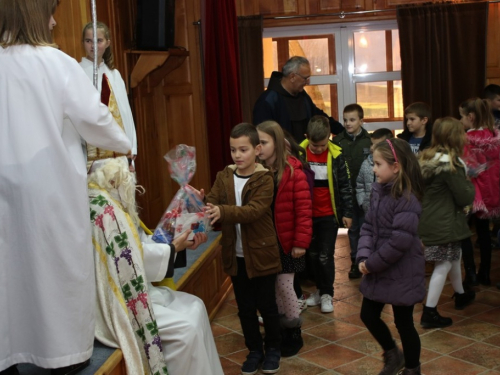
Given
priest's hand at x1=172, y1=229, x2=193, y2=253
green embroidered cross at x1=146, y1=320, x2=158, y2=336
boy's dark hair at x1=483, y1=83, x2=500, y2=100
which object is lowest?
green embroidered cross at x1=146, y1=320, x2=158, y2=336

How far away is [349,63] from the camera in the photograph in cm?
668

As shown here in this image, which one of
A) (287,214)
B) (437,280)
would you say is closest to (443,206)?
(437,280)

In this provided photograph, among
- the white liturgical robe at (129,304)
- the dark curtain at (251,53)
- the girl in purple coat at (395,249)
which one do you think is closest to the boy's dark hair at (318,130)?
the girl in purple coat at (395,249)

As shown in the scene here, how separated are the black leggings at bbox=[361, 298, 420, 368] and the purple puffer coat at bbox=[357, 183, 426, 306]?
0.07m

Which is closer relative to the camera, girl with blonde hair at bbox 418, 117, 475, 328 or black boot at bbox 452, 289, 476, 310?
girl with blonde hair at bbox 418, 117, 475, 328

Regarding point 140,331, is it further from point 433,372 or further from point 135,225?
point 433,372

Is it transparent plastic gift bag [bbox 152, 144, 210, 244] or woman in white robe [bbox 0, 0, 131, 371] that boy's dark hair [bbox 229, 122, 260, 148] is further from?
woman in white robe [bbox 0, 0, 131, 371]

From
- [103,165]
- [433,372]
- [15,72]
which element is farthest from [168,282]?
[433,372]

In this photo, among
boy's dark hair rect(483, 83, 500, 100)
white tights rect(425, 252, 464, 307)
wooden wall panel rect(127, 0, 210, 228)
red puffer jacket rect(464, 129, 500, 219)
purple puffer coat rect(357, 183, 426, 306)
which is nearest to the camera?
purple puffer coat rect(357, 183, 426, 306)

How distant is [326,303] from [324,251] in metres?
0.32

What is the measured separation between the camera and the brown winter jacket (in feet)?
10.3

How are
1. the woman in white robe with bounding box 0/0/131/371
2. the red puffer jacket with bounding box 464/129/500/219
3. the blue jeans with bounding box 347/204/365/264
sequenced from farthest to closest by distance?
the blue jeans with bounding box 347/204/365/264, the red puffer jacket with bounding box 464/129/500/219, the woman in white robe with bounding box 0/0/131/371

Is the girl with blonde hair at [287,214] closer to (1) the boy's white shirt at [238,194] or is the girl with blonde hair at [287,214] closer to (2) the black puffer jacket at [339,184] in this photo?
(1) the boy's white shirt at [238,194]

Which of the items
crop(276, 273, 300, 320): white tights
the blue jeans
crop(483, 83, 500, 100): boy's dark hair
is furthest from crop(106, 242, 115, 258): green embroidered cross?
crop(483, 83, 500, 100): boy's dark hair
